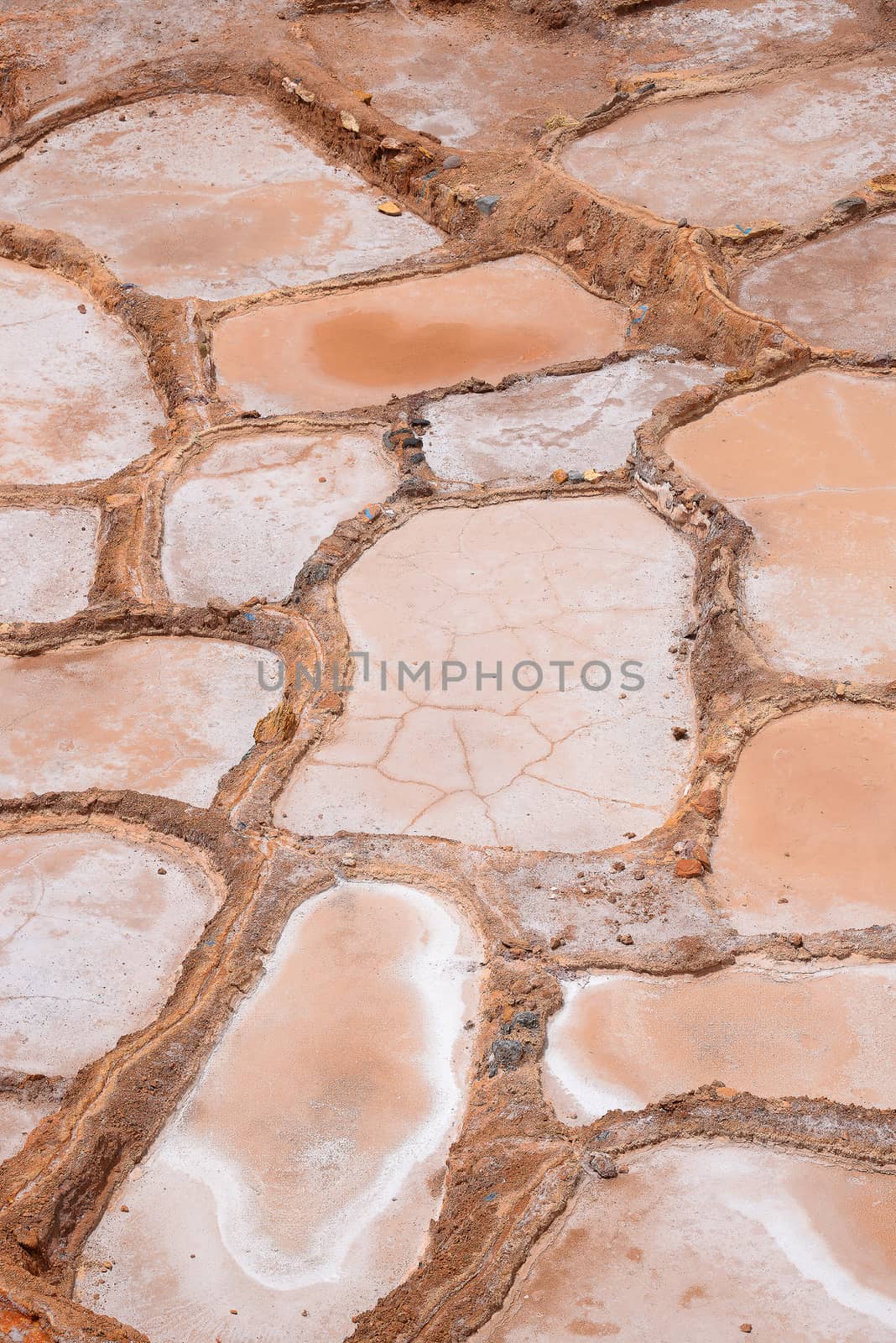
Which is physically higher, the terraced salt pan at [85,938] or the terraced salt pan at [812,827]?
the terraced salt pan at [812,827]

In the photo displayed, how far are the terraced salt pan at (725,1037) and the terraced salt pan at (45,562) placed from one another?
5.08 metres

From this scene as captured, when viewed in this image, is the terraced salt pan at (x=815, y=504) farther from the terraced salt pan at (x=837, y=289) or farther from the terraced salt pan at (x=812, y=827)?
the terraced salt pan at (x=837, y=289)

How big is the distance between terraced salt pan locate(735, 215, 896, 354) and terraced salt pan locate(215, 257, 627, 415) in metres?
1.26

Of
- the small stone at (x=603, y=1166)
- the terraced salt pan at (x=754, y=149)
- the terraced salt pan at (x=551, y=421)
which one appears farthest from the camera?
the terraced salt pan at (x=754, y=149)

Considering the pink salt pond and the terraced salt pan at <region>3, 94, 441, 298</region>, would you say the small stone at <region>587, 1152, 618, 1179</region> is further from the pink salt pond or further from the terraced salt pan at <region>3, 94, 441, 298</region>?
the terraced salt pan at <region>3, 94, 441, 298</region>

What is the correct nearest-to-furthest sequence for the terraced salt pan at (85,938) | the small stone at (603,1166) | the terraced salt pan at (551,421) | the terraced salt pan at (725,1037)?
the small stone at (603,1166)
the terraced salt pan at (725,1037)
the terraced salt pan at (85,938)
the terraced salt pan at (551,421)

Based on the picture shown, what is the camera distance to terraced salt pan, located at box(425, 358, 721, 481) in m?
11.3

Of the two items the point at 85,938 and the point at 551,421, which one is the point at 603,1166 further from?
the point at 551,421

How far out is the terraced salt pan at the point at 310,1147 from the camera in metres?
6.35

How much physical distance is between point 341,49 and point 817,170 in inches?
227

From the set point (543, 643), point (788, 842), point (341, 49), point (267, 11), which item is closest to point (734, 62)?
point (341, 49)

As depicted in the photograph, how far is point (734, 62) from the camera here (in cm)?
1573

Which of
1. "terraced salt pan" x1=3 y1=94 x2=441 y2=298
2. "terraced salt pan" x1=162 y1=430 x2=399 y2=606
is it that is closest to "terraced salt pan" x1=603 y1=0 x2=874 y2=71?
"terraced salt pan" x1=3 y1=94 x2=441 y2=298

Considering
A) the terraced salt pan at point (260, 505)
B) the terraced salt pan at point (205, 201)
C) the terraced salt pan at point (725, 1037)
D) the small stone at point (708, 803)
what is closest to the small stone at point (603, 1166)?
the terraced salt pan at point (725, 1037)
